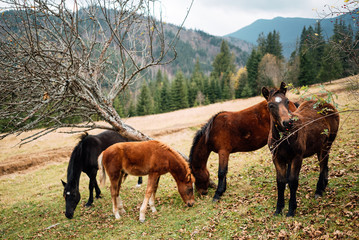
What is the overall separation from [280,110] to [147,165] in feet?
13.4

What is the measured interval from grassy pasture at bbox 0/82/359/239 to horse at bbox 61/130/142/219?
59 centimetres

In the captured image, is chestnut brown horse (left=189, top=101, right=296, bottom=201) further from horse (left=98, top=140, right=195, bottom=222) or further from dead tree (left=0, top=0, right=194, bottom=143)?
dead tree (left=0, top=0, right=194, bottom=143)

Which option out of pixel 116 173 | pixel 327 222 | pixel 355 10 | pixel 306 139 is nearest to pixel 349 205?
pixel 327 222

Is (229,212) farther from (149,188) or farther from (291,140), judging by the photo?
(291,140)

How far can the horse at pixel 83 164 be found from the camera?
7.57 meters

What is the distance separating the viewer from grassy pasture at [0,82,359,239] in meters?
4.52

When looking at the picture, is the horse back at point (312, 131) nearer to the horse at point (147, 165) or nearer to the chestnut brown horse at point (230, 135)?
the chestnut brown horse at point (230, 135)

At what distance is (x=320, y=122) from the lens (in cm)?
537

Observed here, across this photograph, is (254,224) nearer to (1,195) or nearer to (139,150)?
(139,150)

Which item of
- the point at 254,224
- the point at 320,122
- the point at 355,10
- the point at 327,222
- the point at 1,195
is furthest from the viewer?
the point at 1,195

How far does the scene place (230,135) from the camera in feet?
22.6

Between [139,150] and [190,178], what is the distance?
1.80 m

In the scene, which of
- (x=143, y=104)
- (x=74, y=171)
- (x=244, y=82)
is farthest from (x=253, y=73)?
(x=74, y=171)

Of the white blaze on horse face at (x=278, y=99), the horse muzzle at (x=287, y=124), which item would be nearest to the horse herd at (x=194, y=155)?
the white blaze on horse face at (x=278, y=99)
